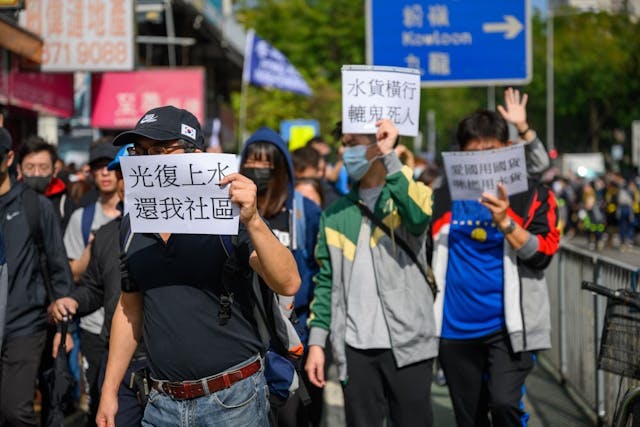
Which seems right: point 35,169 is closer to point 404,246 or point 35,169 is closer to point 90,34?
point 404,246

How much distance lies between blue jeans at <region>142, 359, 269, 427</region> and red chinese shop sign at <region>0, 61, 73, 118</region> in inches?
366

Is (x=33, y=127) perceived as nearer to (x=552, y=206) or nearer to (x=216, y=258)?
(x=552, y=206)

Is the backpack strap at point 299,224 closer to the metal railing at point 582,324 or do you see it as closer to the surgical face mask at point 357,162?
the surgical face mask at point 357,162

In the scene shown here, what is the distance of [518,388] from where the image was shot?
4.90 meters

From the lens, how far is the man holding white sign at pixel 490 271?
4.79m

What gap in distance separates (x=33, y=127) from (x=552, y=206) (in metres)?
12.1

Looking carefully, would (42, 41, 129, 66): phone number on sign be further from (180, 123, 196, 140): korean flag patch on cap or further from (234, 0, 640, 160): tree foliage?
(234, 0, 640, 160): tree foliage

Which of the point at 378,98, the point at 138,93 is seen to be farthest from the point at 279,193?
the point at 138,93

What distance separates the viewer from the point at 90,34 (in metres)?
11.4

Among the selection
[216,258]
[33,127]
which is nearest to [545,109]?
[33,127]

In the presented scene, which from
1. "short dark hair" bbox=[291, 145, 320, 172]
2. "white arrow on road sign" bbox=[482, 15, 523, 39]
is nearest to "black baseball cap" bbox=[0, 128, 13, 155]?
"short dark hair" bbox=[291, 145, 320, 172]

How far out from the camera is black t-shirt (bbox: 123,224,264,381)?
10.7 feet

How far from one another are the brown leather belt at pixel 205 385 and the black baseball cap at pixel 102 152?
130 inches

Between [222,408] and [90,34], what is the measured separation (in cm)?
890
